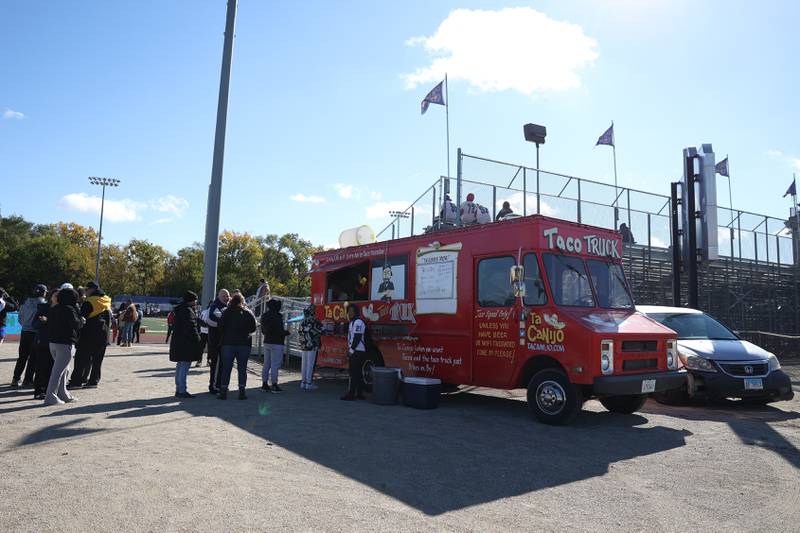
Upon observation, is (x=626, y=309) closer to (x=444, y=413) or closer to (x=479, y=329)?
(x=479, y=329)

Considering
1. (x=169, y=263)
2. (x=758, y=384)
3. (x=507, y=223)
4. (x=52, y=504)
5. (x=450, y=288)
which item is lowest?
(x=52, y=504)

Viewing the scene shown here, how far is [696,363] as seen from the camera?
977 cm

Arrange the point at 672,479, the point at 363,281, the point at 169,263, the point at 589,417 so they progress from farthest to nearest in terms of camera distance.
A: 1. the point at 169,263
2. the point at 363,281
3. the point at 589,417
4. the point at 672,479

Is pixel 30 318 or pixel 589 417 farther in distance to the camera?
pixel 30 318

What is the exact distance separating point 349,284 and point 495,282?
4.06 meters

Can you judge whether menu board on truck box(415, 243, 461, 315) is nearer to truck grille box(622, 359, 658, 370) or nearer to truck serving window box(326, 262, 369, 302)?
truck serving window box(326, 262, 369, 302)

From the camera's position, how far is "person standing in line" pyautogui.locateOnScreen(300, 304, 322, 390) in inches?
441

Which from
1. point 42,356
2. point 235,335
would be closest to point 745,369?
point 235,335

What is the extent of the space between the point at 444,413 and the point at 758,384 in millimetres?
5195

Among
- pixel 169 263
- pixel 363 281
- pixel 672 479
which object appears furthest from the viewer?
pixel 169 263

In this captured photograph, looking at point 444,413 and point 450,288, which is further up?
point 450,288

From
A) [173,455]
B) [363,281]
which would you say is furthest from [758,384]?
[173,455]

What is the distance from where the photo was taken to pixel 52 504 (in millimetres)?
4246

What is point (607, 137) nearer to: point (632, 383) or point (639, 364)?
point (639, 364)
